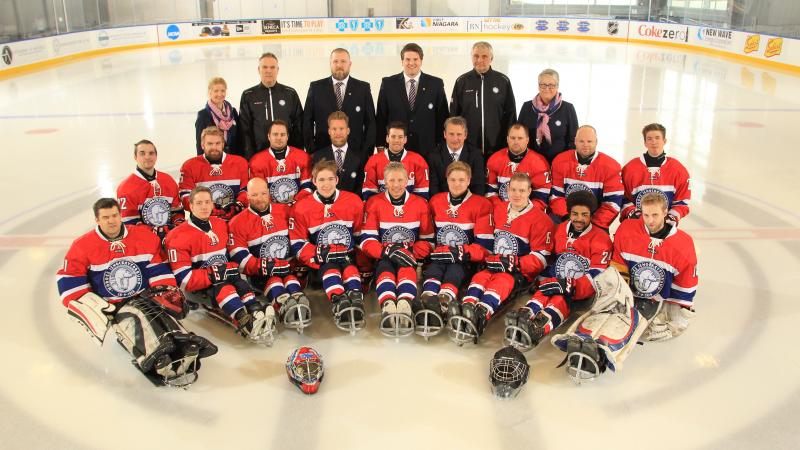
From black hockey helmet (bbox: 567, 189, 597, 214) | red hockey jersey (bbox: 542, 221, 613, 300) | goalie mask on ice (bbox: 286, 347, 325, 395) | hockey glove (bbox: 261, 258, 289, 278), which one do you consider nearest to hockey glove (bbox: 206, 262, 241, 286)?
hockey glove (bbox: 261, 258, 289, 278)

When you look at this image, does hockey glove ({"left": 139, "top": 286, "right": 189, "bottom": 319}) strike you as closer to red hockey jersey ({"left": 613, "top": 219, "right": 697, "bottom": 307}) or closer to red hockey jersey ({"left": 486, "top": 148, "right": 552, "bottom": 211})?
Answer: red hockey jersey ({"left": 486, "top": 148, "right": 552, "bottom": 211})

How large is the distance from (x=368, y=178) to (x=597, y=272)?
1.65 m

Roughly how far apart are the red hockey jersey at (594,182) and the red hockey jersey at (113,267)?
252 centimetres

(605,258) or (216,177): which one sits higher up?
(216,177)

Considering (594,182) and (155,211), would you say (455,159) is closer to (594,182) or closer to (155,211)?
(594,182)

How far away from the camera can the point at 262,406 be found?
3.17m

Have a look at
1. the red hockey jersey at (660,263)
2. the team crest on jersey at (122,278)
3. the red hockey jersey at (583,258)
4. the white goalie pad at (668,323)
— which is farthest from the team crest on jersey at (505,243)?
the team crest on jersey at (122,278)

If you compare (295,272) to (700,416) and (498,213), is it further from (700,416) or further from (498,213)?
(700,416)

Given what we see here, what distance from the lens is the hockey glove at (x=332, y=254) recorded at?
158 inches

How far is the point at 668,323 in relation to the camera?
3740 mm

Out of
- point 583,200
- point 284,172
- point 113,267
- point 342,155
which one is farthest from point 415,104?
point 113,267

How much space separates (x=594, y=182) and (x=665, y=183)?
1.58 ft

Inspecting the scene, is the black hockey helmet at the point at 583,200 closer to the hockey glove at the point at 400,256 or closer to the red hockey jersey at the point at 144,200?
the hockey glove at the point at 400,256

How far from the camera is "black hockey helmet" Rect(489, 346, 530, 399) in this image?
3.20 metres
